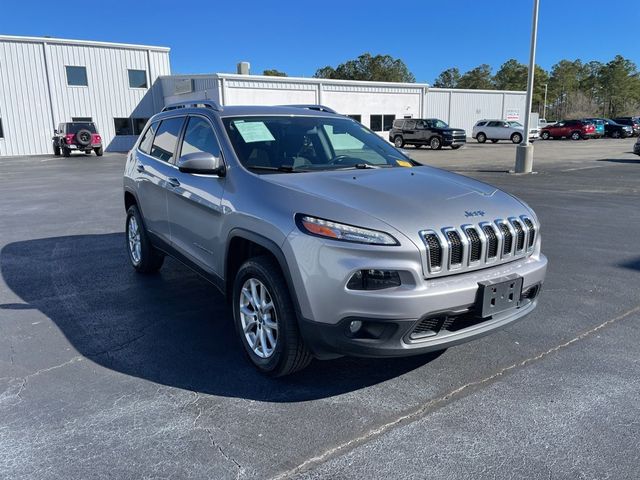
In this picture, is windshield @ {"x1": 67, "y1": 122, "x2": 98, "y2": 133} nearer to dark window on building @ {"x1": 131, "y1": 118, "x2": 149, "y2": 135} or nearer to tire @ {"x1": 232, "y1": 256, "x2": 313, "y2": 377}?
dark window on building @ {"x1": 131, "y1": 118, "x2": 149, "y2": 135}

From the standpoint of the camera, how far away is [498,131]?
36.8 m

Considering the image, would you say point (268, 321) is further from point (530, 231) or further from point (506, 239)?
point (530, 231)

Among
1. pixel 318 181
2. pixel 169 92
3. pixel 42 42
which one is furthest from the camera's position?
pixel 169 92

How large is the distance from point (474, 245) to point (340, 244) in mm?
807

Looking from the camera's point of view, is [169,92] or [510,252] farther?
[169,92]

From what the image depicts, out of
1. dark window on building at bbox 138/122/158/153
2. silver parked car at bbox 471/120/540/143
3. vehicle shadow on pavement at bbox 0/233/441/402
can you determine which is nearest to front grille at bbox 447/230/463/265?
vehicle shadow on pavement at bbox 0/233/441/402

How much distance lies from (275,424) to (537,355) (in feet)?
6.70

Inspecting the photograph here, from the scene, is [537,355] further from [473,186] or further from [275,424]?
[275,424]

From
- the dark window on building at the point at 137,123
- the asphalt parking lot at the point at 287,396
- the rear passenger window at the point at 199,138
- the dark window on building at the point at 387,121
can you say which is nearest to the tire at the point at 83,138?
the dark window on building at the point at 137,123

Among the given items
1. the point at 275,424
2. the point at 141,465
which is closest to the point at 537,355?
the point at 275,424

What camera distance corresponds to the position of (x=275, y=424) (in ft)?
9.25

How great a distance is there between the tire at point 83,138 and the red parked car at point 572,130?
120ft

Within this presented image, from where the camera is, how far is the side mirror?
139 inches

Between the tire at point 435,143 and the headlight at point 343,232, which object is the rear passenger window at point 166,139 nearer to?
the headlight at point 343,232
